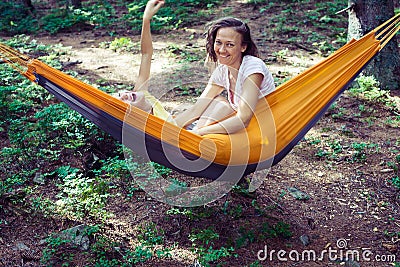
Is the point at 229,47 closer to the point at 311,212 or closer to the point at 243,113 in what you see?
the point at 243,113

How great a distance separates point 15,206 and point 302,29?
488cm

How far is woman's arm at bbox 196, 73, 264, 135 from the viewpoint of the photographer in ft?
7.89

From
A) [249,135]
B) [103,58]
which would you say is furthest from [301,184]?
[103,58]

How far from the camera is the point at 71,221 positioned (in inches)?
105

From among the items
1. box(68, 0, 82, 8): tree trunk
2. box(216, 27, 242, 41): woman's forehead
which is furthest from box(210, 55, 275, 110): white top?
box(68, 0, 82, 8): tree trunk

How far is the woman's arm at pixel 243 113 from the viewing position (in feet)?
7.89

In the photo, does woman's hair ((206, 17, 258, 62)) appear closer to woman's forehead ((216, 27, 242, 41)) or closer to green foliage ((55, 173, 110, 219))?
woman's forehead ((216, 27, 242, 41))

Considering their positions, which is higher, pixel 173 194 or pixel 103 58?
pixel 103 58

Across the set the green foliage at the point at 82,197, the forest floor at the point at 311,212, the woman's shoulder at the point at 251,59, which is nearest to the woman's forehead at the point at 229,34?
the woman's shoulder at the point at 251,59

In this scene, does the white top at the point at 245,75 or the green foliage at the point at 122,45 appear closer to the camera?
the white top at the point at 245,75

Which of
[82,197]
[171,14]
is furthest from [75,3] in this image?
[82,197]

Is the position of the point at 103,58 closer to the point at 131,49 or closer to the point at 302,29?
the point at 131,49

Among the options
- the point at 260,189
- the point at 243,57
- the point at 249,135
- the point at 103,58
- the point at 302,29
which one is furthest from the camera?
the point at 302,29

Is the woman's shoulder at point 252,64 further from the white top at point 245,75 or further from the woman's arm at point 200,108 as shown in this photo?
the woman's arm at point 200,108
